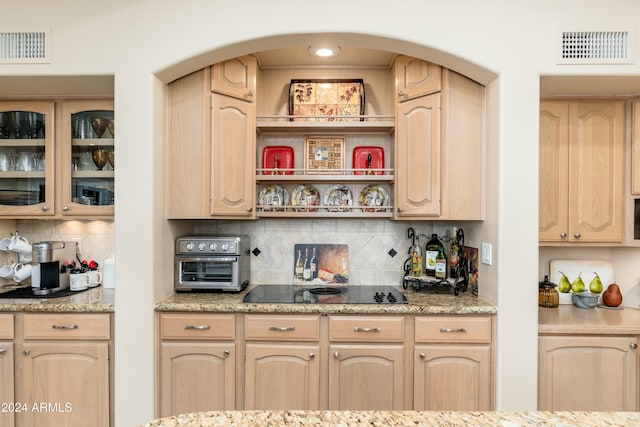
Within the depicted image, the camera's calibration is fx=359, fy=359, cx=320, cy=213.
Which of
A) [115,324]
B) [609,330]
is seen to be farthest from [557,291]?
[115,324]

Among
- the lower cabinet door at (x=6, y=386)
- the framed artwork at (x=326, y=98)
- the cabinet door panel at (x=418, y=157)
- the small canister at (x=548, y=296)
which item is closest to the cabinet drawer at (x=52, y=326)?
the lower cabinet door at (x=6, y=386)

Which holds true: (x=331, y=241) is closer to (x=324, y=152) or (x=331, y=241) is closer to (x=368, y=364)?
(x=324, y=152)

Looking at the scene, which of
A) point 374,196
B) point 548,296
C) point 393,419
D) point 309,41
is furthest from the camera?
point 374,196

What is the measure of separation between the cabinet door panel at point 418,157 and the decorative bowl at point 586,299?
115cm

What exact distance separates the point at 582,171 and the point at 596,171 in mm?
89

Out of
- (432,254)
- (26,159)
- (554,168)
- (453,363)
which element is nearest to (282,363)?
(453,363)

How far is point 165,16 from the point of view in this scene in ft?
6.78

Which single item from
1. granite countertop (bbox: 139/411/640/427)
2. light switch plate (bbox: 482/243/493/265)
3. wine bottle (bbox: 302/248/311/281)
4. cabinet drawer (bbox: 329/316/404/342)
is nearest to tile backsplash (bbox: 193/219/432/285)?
wine bottle (bbox: 302/248/311/281)

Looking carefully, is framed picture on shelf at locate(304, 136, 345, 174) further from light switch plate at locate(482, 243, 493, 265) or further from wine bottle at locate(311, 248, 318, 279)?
light switch plate at locate(482, 243, 493, 265)

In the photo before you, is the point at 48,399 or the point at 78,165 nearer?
the point at 48,399

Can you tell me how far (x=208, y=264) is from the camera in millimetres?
2367

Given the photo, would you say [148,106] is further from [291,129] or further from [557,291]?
[557,291]

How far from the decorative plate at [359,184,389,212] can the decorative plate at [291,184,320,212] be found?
338mm

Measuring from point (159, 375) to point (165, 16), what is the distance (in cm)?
207
